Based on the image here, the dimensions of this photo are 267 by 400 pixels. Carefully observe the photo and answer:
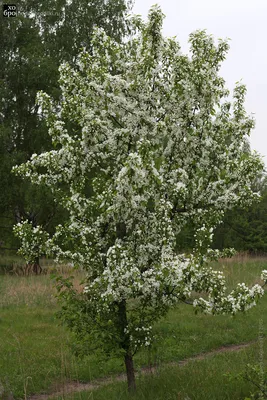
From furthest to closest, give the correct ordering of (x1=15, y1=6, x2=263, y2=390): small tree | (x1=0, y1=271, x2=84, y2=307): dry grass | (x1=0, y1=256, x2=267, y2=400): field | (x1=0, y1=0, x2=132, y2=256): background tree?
(x1=0, y1=0, x2=132, y2=256): background tree
(x1=0, y1=271, x2=84, y2=307): dry grass
(x1=0, y1=256, x2=267, y2=400): field
(x1=15, y1=6, x2=263, y2=390): small tree

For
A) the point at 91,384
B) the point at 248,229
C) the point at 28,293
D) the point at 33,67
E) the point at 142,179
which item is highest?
the point at 33,67

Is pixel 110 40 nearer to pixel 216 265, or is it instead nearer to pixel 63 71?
pixel 63 71

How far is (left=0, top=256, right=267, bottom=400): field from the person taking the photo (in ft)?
26.6

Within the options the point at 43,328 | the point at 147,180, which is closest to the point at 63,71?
the point at 147,180

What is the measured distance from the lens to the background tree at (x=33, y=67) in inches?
1054

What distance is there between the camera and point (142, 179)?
6.46 m

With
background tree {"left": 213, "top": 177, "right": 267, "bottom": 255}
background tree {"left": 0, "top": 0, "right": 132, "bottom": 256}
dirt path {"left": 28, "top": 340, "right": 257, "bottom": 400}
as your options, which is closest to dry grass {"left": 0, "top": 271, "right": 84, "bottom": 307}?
dirt path {"left": 28, "top": 340, "right": 257, "bottom": 400}

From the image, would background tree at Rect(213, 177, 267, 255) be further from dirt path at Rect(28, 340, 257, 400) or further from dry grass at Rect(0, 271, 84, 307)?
dirt path at Rect(28, 340, 257, 400)

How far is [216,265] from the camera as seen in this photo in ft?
85.5

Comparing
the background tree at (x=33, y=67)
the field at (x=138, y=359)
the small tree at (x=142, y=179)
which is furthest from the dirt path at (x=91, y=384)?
the background tree at (x=33, y=67)

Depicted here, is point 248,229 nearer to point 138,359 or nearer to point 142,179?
point 138,359

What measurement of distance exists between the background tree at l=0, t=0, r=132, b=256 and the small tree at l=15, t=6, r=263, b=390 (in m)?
18.1

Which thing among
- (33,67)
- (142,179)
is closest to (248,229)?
(33,67)

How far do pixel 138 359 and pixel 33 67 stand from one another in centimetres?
1997
